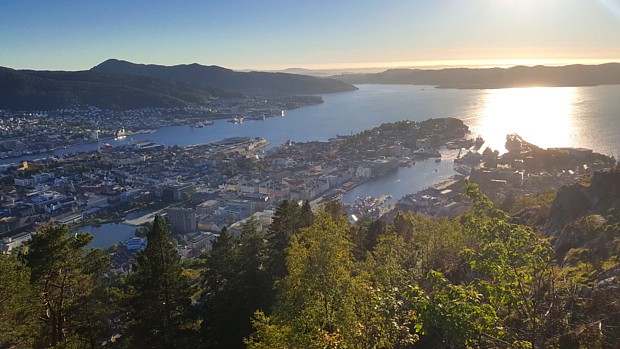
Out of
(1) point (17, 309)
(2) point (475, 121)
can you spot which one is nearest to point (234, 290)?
(1) point (17, 309)

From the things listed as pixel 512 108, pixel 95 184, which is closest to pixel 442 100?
pixel 512 108

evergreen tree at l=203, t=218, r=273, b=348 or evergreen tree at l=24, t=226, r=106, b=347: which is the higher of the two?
evergreen tree at l=24, t=226, r=106, b=347

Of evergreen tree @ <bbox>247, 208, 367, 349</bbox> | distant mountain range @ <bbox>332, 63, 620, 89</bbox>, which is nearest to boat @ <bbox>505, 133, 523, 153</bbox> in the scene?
evergreen tree @ <bbox>247, 208, 367, 349</bbox>

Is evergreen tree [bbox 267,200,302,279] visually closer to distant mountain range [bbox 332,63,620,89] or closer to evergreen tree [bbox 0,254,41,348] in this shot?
evergreen tree [bbox 0,254,41,348]

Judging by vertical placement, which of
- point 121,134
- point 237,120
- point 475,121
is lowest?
point 475,121

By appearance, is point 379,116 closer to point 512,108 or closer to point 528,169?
point 512,108

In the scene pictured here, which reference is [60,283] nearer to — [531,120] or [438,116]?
[531,120]

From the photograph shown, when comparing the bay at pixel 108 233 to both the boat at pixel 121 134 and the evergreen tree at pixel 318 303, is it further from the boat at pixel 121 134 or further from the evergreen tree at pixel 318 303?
the boat at pixel 121 134
